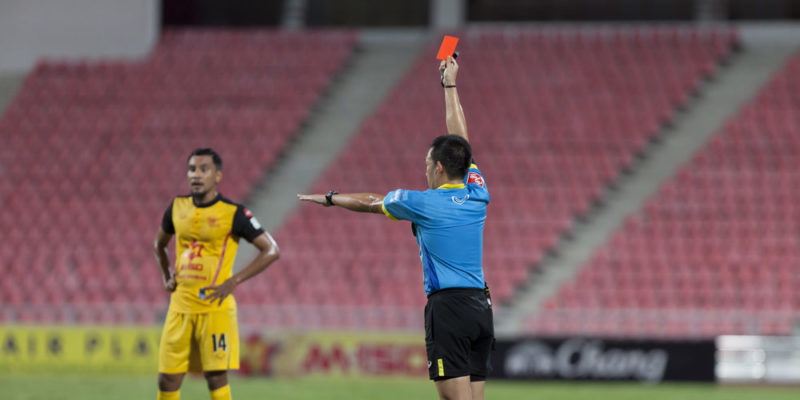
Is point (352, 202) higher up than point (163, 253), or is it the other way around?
point (352, 202)

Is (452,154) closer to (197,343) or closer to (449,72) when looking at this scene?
(449,72)

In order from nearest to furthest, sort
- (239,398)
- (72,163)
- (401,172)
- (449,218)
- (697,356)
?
(449,218) → (239,398) → (697,356) → (401,172) → (72,163)

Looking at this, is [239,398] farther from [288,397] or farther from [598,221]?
[598,221]

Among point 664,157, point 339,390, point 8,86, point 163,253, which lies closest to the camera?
point 163,253

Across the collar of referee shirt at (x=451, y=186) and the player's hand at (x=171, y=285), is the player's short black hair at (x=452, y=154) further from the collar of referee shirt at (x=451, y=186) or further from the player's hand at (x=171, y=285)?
the player's hand at (x=171, y=285)

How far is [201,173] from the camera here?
736cm

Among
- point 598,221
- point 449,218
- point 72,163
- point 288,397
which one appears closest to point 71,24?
point 72,163

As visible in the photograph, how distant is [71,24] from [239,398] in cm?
1447

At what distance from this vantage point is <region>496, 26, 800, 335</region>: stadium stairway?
53.6 ft

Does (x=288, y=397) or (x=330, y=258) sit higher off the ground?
(x=330, y=258)

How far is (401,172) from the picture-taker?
720 inches

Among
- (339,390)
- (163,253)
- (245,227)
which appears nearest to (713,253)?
(339,390)

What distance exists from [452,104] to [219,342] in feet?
7.85

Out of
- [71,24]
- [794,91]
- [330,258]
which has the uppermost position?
[71,24]
